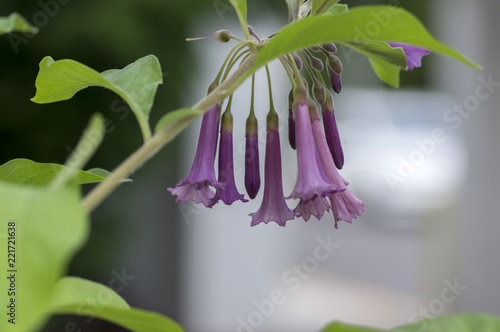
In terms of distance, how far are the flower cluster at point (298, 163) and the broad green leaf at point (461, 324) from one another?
173mm

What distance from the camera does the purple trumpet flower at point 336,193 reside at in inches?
23.1

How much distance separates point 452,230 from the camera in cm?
468

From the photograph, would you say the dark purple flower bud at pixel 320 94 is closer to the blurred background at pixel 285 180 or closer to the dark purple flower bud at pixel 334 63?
the dark purple flower bud at pixel 334 63

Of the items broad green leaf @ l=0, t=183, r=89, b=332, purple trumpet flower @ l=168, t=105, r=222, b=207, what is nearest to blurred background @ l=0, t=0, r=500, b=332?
purple trumpet flower @ l=168, t=105, r=222, b=207

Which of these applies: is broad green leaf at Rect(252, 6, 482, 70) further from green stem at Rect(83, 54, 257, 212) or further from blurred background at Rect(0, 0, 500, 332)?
blurred background at Rect(0, 0, 500, 332)

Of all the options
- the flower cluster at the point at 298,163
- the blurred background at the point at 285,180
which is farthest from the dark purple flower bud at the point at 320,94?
the blurred background at the point at 285,180

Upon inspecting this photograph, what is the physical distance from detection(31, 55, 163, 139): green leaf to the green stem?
13mm

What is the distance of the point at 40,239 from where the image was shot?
0.25m

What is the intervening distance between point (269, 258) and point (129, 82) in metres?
4.14

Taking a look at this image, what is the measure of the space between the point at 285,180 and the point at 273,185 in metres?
4.26

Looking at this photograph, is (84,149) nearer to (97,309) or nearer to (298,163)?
(97,309)

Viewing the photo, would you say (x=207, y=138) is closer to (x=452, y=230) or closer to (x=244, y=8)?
(x=244, y=8)

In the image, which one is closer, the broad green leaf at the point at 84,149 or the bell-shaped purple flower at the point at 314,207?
the broad green leaf at the point at 84,149

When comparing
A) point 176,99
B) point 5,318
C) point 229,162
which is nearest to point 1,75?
point 176,99
